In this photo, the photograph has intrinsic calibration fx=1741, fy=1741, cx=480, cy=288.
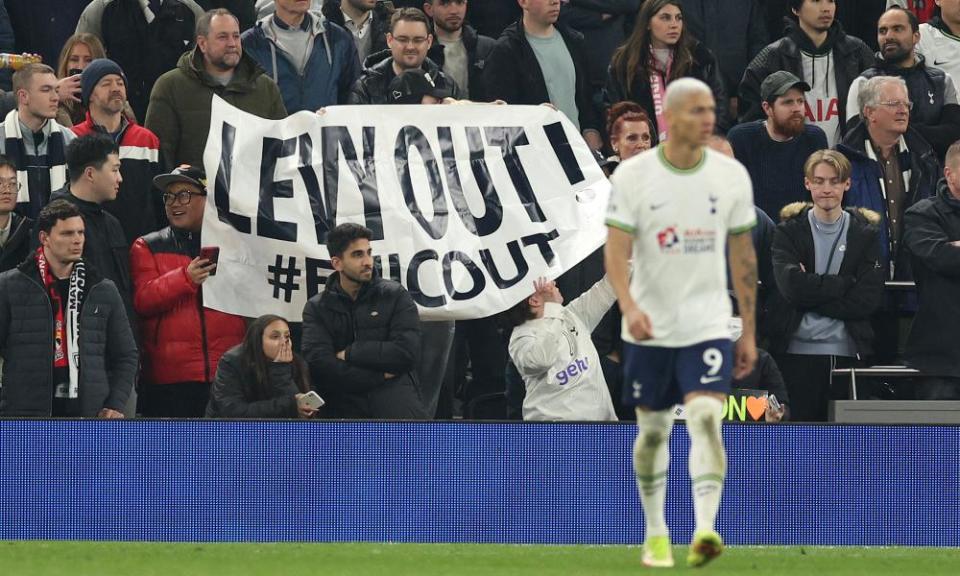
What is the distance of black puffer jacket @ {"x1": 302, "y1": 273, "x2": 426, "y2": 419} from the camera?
10.5m

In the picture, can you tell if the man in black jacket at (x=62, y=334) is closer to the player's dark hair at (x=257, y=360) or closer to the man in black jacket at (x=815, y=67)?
the player's dark hair at (x=257, y=360)

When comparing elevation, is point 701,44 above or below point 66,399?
above

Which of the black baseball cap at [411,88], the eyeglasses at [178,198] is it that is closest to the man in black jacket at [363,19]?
the black baseball cap at [411,88]

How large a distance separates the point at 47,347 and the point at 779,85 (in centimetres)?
554

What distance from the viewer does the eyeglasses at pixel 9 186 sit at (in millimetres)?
11109

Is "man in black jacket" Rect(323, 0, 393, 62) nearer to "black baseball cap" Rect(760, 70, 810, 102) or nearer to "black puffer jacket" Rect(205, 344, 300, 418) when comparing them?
"black baseball cap" Rect(760, 70, 810, 102)

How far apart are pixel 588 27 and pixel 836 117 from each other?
2137 millimetres

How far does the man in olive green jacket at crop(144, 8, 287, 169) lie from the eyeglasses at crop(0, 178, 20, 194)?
4.03 ft

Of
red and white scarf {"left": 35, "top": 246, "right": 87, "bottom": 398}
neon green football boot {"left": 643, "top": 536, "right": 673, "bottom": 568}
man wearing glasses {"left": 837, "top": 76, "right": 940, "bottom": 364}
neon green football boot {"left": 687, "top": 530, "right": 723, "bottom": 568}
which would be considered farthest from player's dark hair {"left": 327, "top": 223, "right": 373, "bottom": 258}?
neon green football boot {"left": 687, "top": 530, "right": 723, "bottom": 568}

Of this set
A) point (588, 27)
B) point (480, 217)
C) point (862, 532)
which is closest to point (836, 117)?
point (588, 27)

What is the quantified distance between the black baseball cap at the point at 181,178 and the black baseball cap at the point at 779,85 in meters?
4.12

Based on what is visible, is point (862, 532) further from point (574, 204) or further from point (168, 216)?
point (168, 216)

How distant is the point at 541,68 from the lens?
1316cm

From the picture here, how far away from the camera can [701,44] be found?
43.0ft
